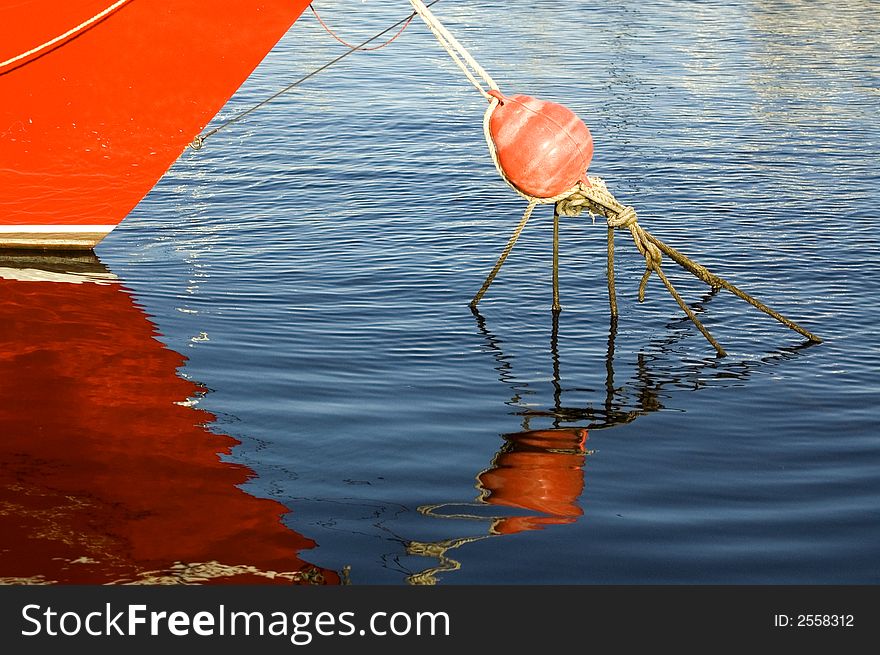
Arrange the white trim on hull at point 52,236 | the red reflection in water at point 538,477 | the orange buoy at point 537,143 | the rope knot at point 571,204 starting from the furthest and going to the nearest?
the white trim on hull at point 52,236, the rope knot at point 571,204, the orange buoy at point 537,143, the red reflection in water at point 538,477

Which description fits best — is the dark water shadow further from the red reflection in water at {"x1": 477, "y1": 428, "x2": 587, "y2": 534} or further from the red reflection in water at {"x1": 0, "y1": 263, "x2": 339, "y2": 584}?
the red reflection in water at {"x1": 0, "y1": 263, "x2": 339, "y2": 584}

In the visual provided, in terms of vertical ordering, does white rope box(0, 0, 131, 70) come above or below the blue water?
above

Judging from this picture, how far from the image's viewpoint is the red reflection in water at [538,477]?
707cm

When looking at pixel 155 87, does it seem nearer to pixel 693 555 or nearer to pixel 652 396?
pixel 652 396

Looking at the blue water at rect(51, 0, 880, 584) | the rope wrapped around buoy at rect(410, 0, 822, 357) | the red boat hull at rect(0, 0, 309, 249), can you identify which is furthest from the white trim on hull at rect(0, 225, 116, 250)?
the rope wrapped around buoy at rect(410, 0, 822, 357)

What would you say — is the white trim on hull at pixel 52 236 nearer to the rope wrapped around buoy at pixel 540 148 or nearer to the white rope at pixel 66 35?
the white rope at pixel 66 35

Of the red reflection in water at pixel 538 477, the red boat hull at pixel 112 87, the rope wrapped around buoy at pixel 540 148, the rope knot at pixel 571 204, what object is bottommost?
the red reflection in water at pixel 538 477

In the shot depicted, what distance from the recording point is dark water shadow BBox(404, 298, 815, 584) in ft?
23.0

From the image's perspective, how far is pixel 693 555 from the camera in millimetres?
6520

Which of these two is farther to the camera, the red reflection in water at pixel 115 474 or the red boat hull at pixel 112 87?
the red boat hull at pixel 112 87

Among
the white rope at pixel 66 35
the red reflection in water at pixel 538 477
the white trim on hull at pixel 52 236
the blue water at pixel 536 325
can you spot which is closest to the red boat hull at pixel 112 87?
the white rope at pixel 66 35

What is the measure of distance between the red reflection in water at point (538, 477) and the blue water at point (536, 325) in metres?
0.04

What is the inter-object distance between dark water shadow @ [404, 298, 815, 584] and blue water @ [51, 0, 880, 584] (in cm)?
3

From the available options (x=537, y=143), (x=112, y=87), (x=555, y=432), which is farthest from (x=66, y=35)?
(x=555, y=432)
